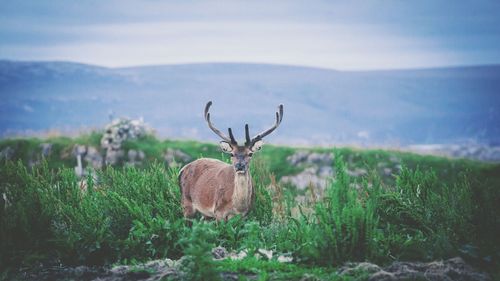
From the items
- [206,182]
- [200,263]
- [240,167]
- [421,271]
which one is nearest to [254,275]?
[200,263]

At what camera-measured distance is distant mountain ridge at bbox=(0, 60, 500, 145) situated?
136 meters

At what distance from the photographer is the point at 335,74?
161 m

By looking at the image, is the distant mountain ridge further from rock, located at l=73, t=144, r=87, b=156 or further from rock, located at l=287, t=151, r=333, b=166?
rock, located at l=73, t=144, r=87, b=156

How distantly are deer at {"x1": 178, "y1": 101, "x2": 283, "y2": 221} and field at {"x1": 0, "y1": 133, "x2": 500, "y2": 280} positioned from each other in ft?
1.11

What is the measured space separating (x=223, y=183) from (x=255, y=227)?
1943 millimetres

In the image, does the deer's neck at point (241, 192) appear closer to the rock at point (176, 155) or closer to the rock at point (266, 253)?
the rock at point (266, 253)

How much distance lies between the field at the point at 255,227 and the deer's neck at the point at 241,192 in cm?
26

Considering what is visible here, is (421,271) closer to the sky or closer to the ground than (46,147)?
closer to the ground

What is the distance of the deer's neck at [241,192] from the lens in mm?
10500

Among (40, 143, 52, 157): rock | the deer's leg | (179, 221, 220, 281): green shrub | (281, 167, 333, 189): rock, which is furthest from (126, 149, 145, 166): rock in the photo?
(179, 221, 220, 281): green shrub

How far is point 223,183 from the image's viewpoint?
1093cm

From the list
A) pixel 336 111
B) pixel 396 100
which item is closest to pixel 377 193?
pixel 336 111

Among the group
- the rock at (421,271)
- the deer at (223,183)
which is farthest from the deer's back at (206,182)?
the rock at (421,271)

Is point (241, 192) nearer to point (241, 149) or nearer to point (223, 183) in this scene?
point (223, 183)
